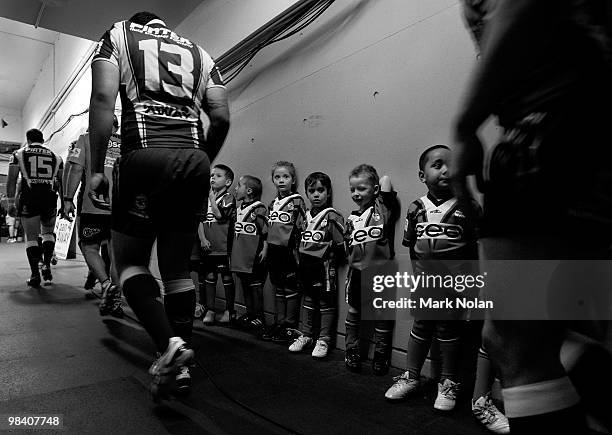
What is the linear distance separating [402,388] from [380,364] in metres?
0.27

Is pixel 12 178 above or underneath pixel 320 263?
above

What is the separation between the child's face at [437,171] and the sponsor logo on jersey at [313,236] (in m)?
0.67

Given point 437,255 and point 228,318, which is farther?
point 228,318

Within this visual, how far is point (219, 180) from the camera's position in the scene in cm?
290

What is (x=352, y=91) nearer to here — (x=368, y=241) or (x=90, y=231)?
(x=368, y=241)

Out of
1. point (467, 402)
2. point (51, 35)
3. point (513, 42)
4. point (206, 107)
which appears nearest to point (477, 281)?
point (467, 402)

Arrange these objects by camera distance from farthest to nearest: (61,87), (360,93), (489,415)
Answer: (61,87) < (360,93) < (489,415)

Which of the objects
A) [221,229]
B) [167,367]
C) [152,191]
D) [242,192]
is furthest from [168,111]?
[221,229]

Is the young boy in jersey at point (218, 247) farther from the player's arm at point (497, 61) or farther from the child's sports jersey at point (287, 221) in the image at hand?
the player's arm at point (497, 61)

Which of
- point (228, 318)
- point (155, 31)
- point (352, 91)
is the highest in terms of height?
A: point (352, 91)

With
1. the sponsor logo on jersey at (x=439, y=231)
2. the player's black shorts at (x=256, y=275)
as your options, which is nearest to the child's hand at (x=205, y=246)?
the player's black shorts at (x=256, y=275)

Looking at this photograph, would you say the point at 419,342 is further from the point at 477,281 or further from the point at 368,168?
the point at 368,168

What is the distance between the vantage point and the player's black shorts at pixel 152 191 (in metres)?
1.31

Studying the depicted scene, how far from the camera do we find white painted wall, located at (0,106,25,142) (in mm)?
15102
